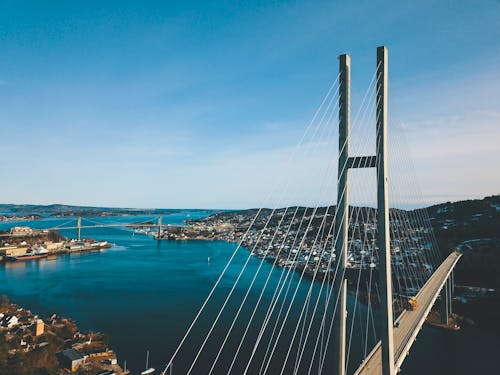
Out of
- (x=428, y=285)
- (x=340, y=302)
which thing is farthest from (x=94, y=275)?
(x=340, y=302)

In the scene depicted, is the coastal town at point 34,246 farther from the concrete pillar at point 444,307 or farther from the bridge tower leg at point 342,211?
the bridge tower leg at point 342,211

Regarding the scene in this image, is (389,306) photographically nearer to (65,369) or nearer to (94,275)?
(65,369)

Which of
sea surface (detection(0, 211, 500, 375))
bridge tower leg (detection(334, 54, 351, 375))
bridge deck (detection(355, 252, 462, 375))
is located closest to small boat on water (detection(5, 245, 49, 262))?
sea surface (detection(0, 211, 500, 375))

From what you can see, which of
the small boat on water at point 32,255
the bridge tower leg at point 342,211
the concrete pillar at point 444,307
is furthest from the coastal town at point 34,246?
the bridge tower leg at point 342,211

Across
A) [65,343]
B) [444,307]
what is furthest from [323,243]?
[65,343]

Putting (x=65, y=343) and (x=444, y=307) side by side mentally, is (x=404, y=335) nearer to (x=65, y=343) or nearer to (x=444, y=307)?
(x=444, y=307)
